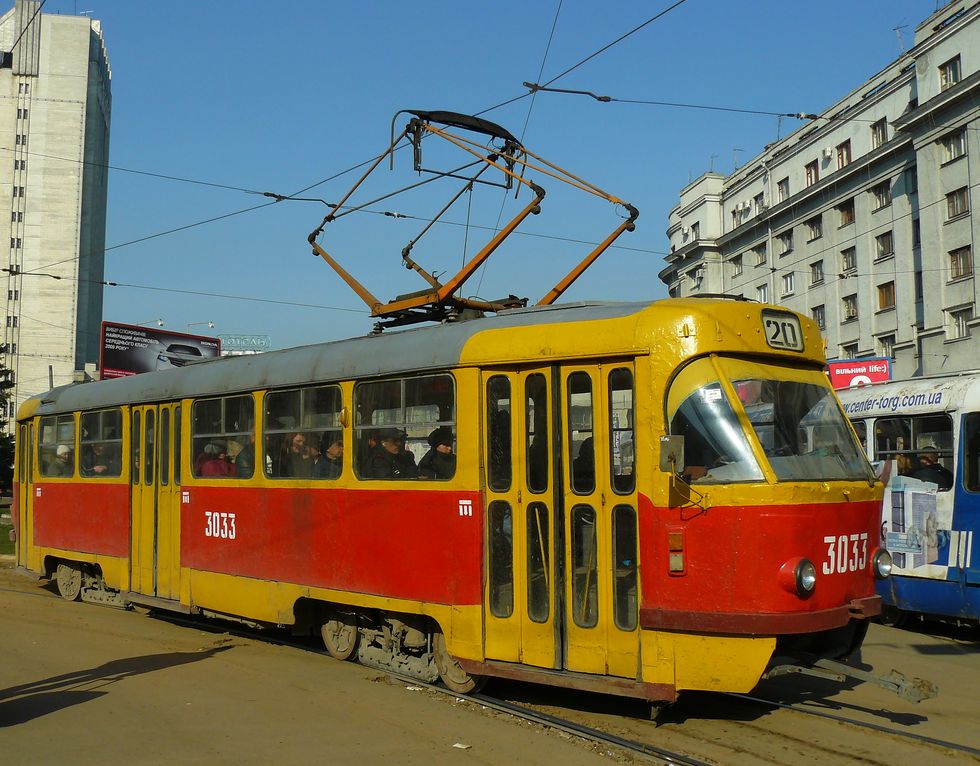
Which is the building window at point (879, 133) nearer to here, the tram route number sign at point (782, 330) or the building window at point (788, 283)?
the building window at point (788, 283)

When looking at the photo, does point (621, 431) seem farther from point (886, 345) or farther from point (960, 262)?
point (886, 345)

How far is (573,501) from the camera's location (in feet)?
23.9

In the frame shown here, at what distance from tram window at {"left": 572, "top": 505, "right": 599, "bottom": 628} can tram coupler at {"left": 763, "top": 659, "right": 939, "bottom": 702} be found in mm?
1269

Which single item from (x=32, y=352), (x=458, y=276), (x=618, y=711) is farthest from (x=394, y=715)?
(x=32, y=352)

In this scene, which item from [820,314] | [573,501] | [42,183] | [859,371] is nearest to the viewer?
[573,501]

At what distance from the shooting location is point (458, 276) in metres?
9.34

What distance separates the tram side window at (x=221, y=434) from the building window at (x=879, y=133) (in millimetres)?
33926

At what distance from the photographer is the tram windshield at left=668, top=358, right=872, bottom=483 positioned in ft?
22.1

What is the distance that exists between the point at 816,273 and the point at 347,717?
3960 cm

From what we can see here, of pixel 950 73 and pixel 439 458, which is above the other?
pixel 950 73

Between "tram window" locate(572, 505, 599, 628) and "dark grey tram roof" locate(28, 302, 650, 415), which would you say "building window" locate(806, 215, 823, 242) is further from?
"tram window" locate(572, 505, 599, 628)

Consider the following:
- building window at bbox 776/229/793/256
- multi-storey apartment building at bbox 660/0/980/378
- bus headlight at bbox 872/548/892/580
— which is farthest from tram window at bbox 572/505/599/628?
Answer: building window at bbox 776/229/793/256

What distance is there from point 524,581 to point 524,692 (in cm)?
128

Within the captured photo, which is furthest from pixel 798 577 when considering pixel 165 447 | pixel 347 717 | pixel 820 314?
pixel 820 314
